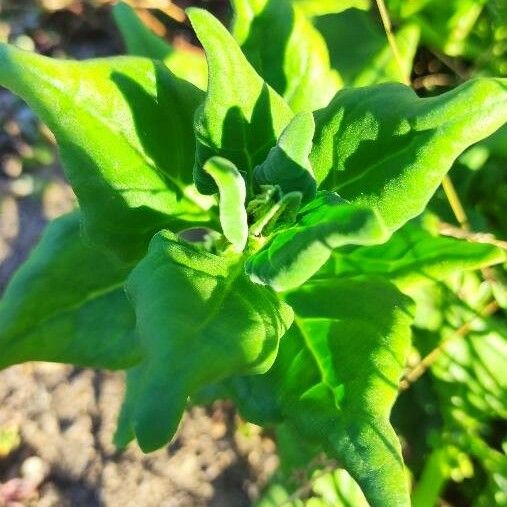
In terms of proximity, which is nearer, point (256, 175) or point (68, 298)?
point (256, 175)

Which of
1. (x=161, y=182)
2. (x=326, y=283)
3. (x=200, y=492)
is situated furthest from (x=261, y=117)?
(x=200, y=492)

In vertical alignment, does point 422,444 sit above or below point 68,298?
below

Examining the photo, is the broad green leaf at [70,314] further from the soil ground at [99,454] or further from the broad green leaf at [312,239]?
the soil ground at [99,454]

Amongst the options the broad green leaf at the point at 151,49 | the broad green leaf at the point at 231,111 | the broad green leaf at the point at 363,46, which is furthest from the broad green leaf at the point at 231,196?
the broad green leaf at the point at 363,46

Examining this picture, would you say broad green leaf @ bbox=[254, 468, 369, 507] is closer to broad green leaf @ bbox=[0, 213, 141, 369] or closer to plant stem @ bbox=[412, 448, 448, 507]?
plant stem @ bbox=[412, 448, 448, 507]

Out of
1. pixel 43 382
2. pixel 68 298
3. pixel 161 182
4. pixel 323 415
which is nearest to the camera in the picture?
pixel 323 415

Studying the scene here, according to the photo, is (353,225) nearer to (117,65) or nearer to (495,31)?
(117,65)
